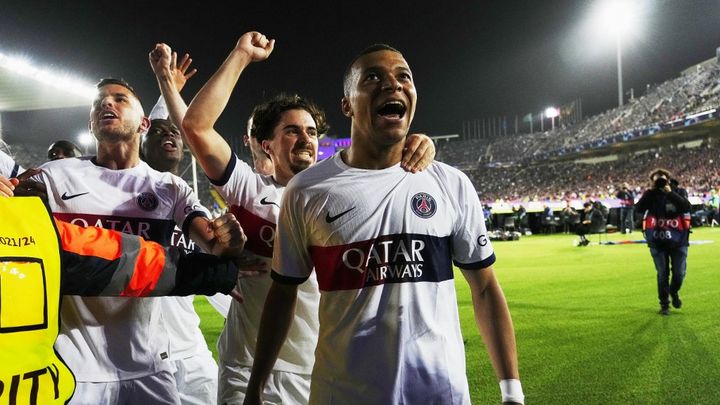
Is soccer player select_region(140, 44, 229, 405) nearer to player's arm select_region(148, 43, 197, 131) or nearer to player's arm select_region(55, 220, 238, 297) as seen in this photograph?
player's arm select_region(148, 43, 197, 131)

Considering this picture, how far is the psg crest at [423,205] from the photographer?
2.22 m

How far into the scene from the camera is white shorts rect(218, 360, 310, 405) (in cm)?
289

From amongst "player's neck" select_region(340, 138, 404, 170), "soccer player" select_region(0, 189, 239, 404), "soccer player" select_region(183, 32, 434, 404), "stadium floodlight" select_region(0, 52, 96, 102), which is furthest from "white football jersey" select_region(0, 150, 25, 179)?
"stadium floodlight" select_region(0, 52, 96, 102)

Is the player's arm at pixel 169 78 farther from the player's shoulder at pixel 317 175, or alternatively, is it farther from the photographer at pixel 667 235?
the photographer at pixel 667 235

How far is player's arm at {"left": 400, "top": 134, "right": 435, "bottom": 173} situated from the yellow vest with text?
1.28m

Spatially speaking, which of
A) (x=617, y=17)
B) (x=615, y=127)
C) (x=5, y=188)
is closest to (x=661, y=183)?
(x=5, y=188)

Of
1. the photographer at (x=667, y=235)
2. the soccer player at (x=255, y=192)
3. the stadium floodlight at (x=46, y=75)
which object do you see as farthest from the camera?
the stadium floodlight at (x=46, y=75)

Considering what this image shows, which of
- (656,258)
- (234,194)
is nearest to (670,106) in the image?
(656,258)

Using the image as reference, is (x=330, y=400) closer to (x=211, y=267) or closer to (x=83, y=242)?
(x=211, y=267)

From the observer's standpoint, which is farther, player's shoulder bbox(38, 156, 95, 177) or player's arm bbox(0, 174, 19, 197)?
player's shoulder bbox(38, 156, 95, 177)

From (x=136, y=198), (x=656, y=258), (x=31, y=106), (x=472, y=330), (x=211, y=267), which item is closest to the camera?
(x=211, y=267)

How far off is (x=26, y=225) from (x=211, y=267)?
2.98 feet

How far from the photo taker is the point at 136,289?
7.65 ft

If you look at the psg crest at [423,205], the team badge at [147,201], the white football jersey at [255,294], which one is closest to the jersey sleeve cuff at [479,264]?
the psg crest at [423,205]
